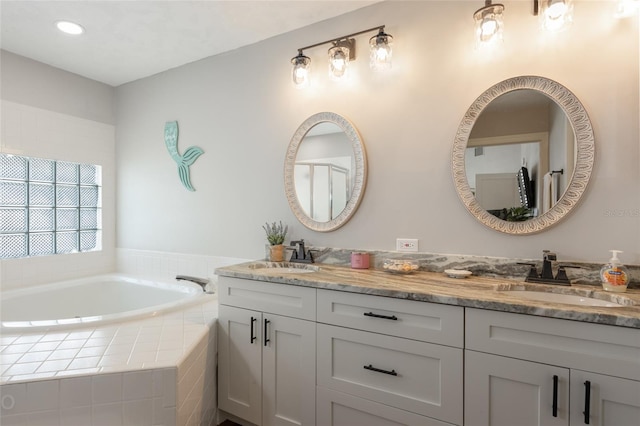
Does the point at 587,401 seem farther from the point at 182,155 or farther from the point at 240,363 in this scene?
the point at 182,155

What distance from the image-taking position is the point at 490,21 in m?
1.57

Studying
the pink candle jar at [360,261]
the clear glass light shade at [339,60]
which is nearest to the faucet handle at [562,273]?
the pink candle jar at [360,261]

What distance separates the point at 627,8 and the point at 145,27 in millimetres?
2641

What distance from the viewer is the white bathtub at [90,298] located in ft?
7.97

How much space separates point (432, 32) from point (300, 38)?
88 centimetres

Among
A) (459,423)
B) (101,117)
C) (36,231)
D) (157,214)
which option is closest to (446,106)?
(459,423)

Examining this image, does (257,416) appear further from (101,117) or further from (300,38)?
(101,117)

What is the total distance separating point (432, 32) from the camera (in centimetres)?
182

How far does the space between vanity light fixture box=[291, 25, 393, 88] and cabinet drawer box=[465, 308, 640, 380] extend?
1406 millimetres

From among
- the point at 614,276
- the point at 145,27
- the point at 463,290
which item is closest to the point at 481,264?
the point at 463,290

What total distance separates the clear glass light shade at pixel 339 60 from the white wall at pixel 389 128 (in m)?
0.09

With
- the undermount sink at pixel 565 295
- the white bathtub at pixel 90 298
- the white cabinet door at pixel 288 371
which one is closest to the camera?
the undermount sink at pixel 565 295

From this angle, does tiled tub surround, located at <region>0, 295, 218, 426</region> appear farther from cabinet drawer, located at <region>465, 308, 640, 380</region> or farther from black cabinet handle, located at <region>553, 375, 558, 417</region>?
black cabinet handle, located at <region>553, 375, 558, 417</region>

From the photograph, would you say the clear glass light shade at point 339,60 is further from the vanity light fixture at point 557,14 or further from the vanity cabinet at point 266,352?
the vanity cabinet at point 266,352
